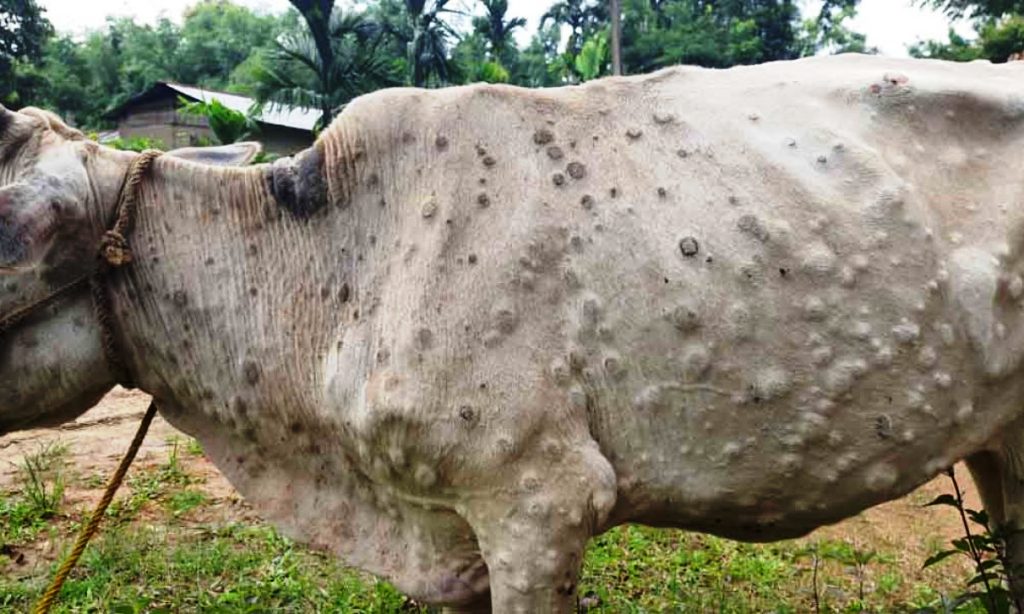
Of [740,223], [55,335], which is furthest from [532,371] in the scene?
[55,335]

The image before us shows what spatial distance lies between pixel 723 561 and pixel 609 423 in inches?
98.5

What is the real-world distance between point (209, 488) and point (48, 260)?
3.48m

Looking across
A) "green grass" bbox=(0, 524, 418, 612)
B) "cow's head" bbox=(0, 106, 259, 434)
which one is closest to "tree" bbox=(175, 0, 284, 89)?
"green grass" bbox=(0, 524, 418, 612)

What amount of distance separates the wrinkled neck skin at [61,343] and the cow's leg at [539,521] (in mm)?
1157

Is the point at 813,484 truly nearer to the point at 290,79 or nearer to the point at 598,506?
the point at 598,506

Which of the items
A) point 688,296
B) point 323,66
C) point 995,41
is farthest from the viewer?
point 323,66

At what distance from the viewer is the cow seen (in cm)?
230

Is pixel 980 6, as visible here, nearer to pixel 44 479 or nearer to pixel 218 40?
pixel 44 479

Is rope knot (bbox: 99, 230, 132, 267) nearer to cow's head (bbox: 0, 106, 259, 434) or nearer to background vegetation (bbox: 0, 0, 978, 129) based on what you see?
cow's head (bbox: 0, 106, 259, 434)

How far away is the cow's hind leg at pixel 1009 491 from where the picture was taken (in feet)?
9.89

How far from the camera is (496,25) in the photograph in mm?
45531

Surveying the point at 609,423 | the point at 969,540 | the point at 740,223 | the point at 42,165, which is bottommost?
the point at 969,540

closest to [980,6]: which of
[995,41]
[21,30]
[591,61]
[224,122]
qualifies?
[995,41]

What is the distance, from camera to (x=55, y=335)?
2471 mm
